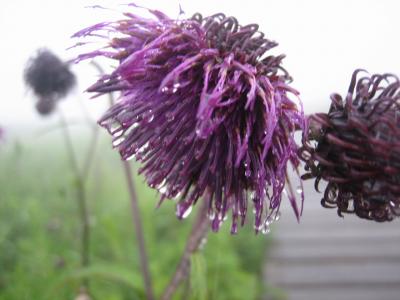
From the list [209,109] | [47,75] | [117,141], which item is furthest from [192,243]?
[47,75]

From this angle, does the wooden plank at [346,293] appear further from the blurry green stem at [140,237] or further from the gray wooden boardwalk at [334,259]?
the blurry green stem at [140,237]

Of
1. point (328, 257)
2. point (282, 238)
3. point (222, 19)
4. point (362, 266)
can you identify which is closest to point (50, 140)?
point (282, 238)

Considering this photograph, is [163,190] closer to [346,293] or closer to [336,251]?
[346,293]

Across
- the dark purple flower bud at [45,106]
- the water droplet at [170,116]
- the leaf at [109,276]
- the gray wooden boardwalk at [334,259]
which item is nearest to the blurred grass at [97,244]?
the leaf at [109,276]

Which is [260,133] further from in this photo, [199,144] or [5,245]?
[5,245]

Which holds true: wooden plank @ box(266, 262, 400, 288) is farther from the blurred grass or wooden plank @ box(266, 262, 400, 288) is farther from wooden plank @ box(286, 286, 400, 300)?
the blurred grass

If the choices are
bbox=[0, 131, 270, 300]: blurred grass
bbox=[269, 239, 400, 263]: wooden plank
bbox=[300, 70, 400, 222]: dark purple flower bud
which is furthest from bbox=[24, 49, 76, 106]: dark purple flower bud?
bbox=[269, 239, 400, 263]: wooden plank
